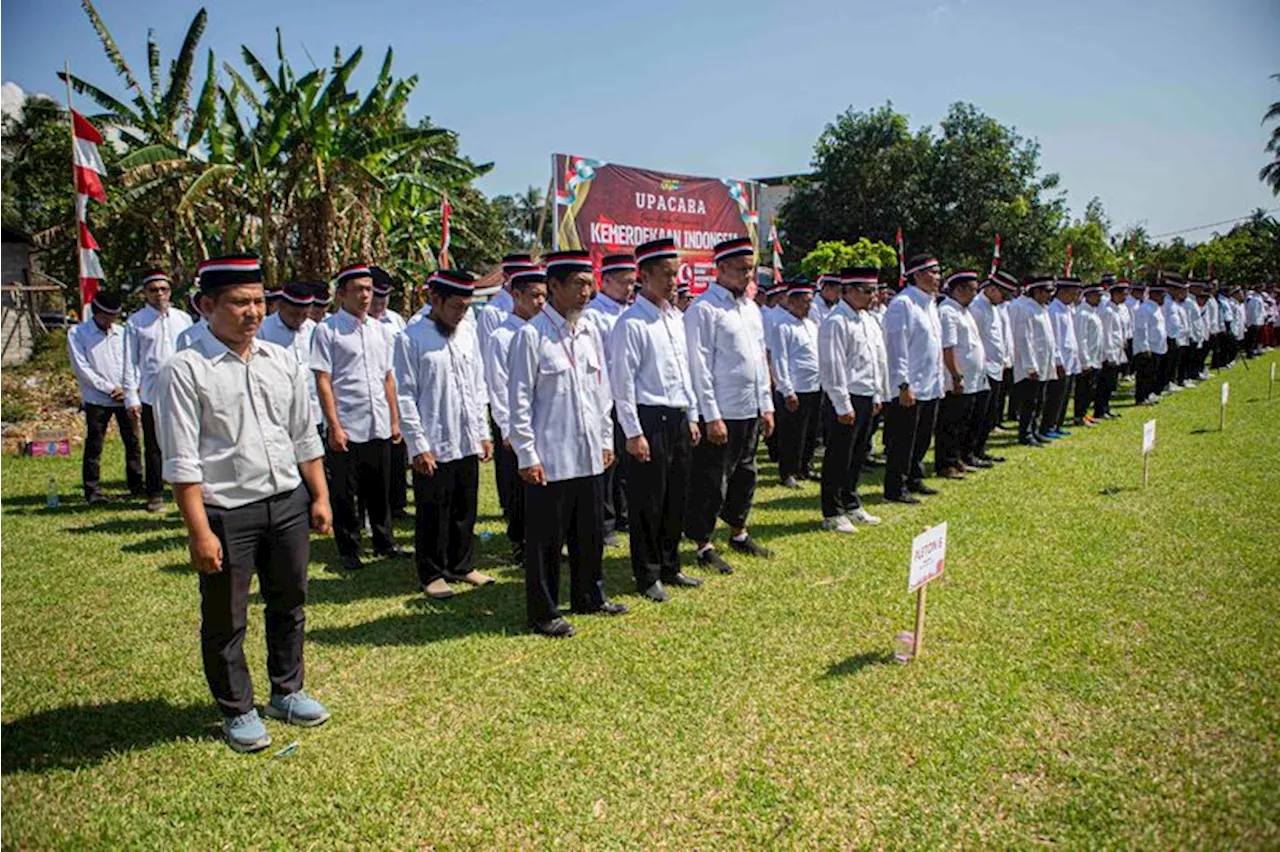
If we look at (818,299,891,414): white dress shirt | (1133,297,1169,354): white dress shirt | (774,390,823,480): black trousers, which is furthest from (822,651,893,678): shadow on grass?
(1133,297,1169,354): white dress shirt

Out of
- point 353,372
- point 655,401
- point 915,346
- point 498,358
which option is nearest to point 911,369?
point 915,346

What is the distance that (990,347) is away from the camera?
421 inches

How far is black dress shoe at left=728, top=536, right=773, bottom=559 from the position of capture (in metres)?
6.71

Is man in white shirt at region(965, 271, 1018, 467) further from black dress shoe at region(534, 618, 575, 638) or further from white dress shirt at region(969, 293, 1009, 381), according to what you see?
black dress shoe at region(534, 618, 575, 638)

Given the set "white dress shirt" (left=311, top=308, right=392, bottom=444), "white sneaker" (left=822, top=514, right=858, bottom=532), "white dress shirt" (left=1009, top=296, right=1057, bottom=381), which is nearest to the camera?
"white dress shirt" (left=311, top=308, right=392, bottom=444)

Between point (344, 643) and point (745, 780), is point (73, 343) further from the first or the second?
point (745, 780)

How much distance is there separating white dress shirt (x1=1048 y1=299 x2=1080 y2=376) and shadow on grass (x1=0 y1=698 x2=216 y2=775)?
12467 mm

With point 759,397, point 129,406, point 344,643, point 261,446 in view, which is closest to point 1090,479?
point 759,397

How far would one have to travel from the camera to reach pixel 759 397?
6434 mm

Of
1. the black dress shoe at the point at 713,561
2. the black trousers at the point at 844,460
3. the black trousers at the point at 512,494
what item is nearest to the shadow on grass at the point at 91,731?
the black trousers at the point at 512,494

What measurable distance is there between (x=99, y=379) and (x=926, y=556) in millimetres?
9054

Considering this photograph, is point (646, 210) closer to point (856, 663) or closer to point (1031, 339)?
point (1031, 339)

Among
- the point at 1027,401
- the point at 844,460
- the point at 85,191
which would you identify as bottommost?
the point at 844,460

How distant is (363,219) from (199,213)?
373 centimetres
